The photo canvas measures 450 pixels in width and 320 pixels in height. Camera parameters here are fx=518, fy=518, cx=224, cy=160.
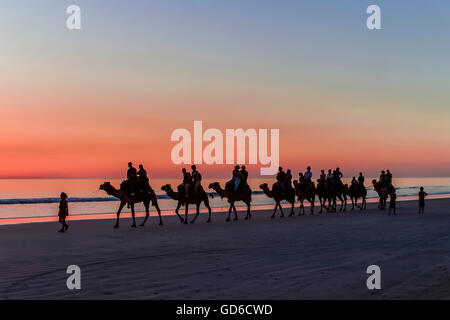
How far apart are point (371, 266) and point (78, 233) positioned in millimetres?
11510

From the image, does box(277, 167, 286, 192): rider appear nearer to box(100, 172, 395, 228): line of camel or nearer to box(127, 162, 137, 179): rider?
box(100, 172, 395, 228): line of camel

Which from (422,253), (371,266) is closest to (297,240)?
(422,253)

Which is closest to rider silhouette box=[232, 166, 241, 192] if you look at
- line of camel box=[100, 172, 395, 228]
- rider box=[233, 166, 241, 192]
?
rider box=[233, 166, 241, 192]

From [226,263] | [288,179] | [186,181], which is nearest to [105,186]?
[186,181]

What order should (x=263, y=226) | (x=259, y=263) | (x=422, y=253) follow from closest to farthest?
(x=259, y=263), (x=422, y=253), (x=263, y=226)

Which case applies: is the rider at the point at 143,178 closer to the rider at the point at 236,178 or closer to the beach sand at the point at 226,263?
the beach sand at the point at 226,263

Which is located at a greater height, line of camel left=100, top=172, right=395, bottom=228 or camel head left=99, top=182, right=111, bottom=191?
camel head left=99, top=182, right=111, bottom=191

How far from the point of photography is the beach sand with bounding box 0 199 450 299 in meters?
8.72

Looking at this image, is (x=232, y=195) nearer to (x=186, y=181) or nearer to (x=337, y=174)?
(x=186, y=181)

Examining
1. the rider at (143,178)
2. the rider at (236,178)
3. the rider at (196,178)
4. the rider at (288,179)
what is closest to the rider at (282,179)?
the rider at (288,179)

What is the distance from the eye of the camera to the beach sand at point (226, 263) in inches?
343

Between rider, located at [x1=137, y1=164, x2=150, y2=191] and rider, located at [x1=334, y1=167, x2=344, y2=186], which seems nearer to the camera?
rider, located at [x1=137, y1=164, x2=150, y2=191]
